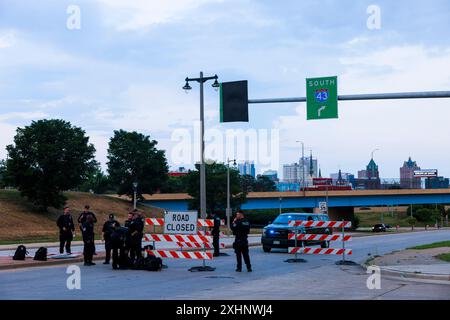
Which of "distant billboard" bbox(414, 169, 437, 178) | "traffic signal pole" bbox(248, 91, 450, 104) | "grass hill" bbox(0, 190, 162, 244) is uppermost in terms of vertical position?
"traffic signal pole" bbox(248, 91, 450, 104)

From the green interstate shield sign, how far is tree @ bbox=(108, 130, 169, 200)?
178 ft

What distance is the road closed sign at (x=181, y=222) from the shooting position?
62.6ft

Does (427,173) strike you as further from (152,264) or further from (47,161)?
(152,264)

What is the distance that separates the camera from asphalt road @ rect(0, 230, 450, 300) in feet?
41.0

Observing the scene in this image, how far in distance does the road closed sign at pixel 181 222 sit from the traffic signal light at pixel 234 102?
143 inches

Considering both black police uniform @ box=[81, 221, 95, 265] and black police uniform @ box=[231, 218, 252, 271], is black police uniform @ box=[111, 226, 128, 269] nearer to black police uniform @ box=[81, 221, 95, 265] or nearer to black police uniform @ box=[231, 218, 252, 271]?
black police uniform @ box=[81, 221, 95, 265]

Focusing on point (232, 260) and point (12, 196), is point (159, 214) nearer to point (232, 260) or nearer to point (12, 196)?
point (12, 196)

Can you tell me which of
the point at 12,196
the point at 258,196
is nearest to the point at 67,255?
the point at 12,196

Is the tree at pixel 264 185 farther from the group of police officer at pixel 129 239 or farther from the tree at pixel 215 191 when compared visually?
the group of police officer at pixel 129 239

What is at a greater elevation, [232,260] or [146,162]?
[146,162]

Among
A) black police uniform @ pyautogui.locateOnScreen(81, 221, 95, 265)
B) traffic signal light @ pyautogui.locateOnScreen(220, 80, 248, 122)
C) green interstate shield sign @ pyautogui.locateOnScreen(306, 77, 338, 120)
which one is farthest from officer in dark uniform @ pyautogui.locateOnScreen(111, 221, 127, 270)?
green interstate shield sign @ pyautogui.locateOnScreen(306, 77, 338, 120)

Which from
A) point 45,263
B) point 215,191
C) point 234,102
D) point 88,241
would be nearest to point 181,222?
point 88,241

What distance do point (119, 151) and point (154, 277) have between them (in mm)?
59717
